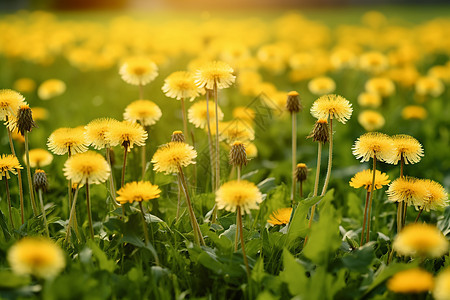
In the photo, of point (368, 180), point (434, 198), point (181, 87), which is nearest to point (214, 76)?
point (181, 87)

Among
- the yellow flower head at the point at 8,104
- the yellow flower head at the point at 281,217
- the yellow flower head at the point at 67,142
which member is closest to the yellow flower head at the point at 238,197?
the yellow flower head at the point at 281,217

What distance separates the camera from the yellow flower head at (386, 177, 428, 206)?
150 cm

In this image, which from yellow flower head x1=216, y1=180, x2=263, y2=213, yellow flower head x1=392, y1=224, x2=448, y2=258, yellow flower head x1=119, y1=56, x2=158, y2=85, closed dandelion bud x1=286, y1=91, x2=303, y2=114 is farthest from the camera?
yellow flower head x1=119, y1=56, x2=158, y2=85

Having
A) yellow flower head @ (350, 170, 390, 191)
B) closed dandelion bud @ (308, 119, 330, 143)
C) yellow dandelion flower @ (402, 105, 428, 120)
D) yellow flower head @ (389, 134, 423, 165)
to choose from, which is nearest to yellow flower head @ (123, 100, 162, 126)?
closed dandelion bud @ (308, 119, 330, 143)

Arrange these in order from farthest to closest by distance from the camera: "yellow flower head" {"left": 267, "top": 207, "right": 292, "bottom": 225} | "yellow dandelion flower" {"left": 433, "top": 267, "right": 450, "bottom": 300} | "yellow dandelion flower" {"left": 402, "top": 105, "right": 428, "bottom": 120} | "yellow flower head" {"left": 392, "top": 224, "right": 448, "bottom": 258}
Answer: "yellow dandelion flower" {"left": 402, "top": 105, "right": 428, "bottom": 120} → "yellow flower head" {"left": 267, "top": 207, "right": 292, "bottom": 225} → "yellow flower head" {"left": 392, "top": 224, "right": 448, "bottom": 258} → "yellow dandelion flower" {"left": 433, "top": 267, "right": 450, "bottom": 300}

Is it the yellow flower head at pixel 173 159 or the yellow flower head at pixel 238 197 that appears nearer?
the yellow flower head at pixel 238 197

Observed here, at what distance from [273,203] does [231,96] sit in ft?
7.85

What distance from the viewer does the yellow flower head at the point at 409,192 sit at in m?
1.50

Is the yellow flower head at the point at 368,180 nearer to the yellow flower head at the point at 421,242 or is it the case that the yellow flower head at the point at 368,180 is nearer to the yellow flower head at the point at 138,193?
the yellow flower head at the point at 421,242

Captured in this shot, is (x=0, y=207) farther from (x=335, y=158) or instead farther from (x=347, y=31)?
(x=347, y=31)

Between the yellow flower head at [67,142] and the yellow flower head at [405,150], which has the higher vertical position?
the yellow flower head at [67,142]

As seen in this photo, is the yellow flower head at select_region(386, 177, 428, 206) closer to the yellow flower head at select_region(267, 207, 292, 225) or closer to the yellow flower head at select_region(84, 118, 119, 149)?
the yellow flower head at select_region(267, 207, 292, 225)

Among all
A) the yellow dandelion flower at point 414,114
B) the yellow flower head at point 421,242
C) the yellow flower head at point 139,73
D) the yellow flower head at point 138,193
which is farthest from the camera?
the yellow dandelion flower at point 414,114

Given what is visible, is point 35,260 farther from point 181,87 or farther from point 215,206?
point 181,87
